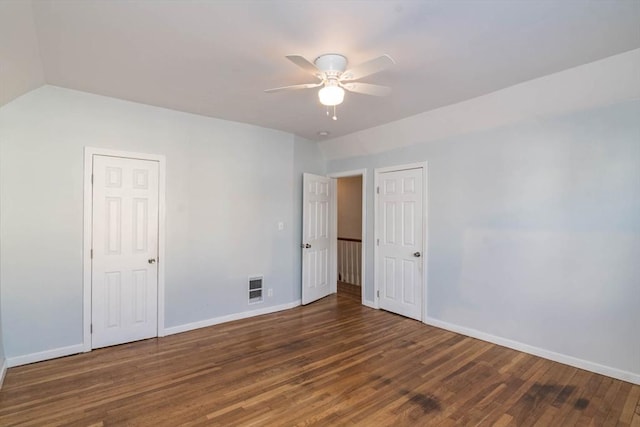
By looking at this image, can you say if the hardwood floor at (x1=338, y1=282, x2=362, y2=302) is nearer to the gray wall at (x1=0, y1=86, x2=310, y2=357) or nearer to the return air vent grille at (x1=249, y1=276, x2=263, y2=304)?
the gray wall at (x1=0, y1=86, x2=310, y2=357)

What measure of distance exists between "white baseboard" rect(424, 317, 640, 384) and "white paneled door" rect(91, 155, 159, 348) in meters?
3.61

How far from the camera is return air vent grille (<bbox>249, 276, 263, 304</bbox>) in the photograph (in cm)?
467

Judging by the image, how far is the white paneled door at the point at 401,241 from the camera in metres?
4.45

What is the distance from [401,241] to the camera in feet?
15.3

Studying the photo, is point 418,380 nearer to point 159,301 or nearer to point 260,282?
point 260,282


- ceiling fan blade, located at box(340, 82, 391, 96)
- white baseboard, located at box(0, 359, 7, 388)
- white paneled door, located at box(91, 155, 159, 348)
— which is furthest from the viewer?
white paneled door, located at box(91, 155, 159, 348)

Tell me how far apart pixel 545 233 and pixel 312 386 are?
2.76 meters

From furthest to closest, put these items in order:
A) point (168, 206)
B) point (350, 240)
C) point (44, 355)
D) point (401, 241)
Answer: point (350, 240)
point (401, 241)
point (168, 206)
point (44, 355)

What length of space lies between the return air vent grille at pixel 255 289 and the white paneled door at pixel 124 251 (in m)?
1.26

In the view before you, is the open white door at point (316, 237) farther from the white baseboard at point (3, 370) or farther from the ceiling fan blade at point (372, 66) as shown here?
the white baseboard at point (3, 370)

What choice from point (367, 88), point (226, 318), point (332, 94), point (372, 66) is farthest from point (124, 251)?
point (372, 66)

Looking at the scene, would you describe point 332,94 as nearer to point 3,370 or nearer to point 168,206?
point 168,206

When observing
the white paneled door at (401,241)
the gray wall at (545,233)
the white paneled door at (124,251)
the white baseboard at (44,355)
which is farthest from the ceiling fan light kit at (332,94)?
the white baseboard at (44,355)

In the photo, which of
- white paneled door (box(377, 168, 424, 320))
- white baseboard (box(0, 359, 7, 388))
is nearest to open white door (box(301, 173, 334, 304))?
white paneled door (box(377, 168, 424, 320))
